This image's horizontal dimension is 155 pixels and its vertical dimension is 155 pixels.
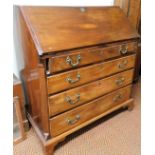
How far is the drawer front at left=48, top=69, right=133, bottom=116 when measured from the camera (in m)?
1.21

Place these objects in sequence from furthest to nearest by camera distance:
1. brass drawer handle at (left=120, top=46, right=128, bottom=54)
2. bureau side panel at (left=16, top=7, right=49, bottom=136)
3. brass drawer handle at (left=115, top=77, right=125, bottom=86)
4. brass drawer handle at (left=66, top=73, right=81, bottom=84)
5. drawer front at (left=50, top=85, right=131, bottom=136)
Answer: brass drawer handle at (left=115, top=77, right=125, bottom=86) → brass drawer handle at (left=120, top=46, right=128, bottom=54) → drawer front at (left=50, top=85, right=131, bottom=136) → brass drawer handle at (left=66, top=73, right=81, bottom=84) → bureau side panel at (left=16, top=7, right=49, bottom=136)

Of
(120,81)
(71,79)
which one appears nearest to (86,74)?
(71,79)

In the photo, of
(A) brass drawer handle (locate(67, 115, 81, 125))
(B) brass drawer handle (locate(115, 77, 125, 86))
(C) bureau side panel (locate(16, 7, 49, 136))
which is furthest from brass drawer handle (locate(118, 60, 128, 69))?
(C) bureau side panel (locate(16, 7, 49, 136))

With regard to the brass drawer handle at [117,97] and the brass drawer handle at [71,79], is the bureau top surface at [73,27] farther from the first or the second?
the brass drawer handle at [117,97]

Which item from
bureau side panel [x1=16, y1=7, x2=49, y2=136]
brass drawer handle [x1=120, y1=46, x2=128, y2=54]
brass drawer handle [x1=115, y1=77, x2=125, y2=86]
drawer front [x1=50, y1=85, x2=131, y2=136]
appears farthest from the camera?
brass drawer handle [x1=115, y1=77, x2=125, y2=86]

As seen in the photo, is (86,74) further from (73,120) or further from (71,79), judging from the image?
(73,120)

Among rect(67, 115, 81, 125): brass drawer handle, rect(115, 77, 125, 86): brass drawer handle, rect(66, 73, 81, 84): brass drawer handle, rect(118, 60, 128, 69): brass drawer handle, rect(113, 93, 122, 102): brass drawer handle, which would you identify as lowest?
rect(67, 115, 81, 125): brass drawer handle

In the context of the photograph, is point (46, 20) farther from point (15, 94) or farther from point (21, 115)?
point (21, 115)

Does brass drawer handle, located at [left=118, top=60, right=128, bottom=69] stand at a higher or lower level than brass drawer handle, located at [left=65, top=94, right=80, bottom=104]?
higher

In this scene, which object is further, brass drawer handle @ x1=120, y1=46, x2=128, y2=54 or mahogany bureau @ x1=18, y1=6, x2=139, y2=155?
brass drawer handle @ x1=120, y1=46, x2=128, y2=54

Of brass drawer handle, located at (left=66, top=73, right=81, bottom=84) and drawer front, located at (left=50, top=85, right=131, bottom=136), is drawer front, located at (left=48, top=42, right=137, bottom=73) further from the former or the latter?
drawer front, located at (left=50, top=85, right=131, bottom=136)
